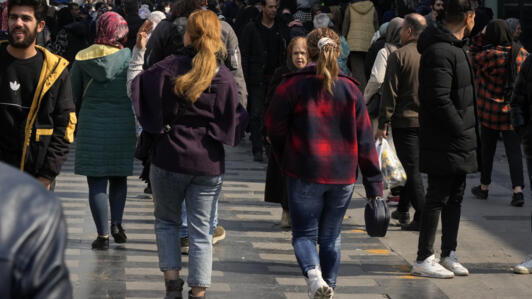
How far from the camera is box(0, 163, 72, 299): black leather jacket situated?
1.74 metres

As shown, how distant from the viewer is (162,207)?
553cm

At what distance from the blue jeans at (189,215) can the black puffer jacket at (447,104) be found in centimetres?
177

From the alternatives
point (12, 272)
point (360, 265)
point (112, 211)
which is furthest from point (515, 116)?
point (12, 272)

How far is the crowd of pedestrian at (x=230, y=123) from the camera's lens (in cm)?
543

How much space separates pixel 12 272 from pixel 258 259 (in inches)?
219

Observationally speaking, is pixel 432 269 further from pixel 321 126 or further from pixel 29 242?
pixel 29 242

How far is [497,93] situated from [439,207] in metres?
3.55

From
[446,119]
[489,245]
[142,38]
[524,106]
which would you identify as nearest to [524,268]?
[489,245]

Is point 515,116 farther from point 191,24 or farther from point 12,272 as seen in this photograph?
point 12,272

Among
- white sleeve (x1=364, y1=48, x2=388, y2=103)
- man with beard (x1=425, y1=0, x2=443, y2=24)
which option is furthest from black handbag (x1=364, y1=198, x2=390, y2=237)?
man with beard (x1=425, y1=0, x2=443, y2=24)

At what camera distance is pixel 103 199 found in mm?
7410

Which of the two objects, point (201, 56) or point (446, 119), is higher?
point (201, 56)

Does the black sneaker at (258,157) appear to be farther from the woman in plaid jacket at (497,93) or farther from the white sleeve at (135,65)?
the white sleeve at (135,65)

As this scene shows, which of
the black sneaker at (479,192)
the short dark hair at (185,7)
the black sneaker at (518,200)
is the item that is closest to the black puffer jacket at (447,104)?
the short dark hair at (185,7)
